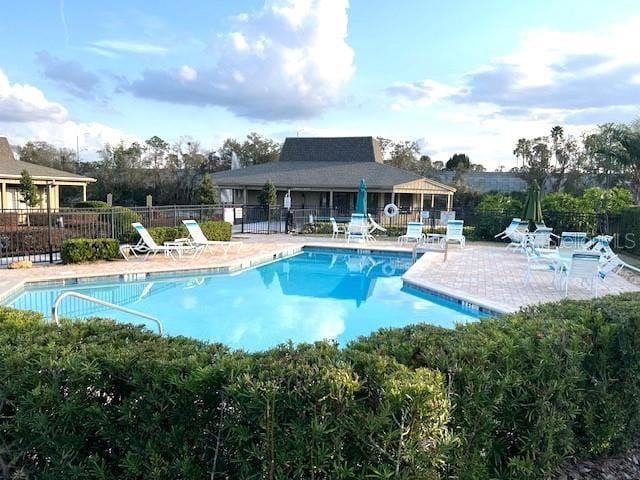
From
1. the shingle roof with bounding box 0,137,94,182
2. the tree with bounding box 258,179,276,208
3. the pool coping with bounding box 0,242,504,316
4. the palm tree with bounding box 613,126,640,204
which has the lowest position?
the pool coping with bounding box 0,242,504,316

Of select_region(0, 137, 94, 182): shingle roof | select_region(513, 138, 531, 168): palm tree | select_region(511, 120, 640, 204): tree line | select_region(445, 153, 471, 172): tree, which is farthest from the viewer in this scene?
select_region(445, 153, 471, 172): tree

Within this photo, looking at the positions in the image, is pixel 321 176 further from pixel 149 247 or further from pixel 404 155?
pixel 404 155

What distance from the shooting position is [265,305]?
9641mm

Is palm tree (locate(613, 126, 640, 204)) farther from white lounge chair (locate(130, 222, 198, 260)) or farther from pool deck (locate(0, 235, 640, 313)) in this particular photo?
white lounge chair (locate(130, 222, 198, 260))

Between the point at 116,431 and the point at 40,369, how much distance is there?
51 cm

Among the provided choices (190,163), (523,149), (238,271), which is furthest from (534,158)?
(238,271)

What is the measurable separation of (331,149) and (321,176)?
5.29 m

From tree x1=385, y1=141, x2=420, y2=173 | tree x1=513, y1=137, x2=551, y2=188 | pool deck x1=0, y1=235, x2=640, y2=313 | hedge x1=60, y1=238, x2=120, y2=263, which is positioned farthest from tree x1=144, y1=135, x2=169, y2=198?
tree x1=513, y1=137, x2=551, y2=188

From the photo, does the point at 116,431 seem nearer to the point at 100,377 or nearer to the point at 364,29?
the point at 100,377

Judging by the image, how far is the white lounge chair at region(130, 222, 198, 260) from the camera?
12836mm

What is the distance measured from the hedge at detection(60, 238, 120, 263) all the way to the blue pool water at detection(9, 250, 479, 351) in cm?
197

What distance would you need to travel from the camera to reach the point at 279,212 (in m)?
24.0

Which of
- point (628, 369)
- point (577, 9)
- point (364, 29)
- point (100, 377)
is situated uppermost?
point (364, 29)

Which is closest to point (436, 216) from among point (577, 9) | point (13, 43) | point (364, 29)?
point (364, 29)
